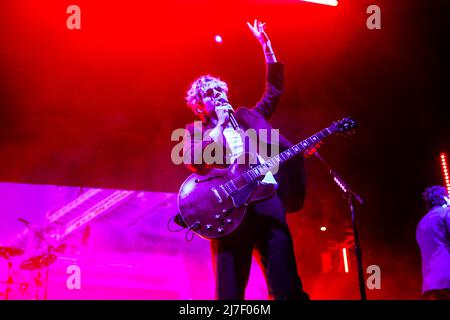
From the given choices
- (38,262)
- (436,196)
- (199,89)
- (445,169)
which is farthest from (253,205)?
(445,169)

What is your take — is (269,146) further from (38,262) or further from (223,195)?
(38,262)

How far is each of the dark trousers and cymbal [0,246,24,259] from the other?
12.7 feet

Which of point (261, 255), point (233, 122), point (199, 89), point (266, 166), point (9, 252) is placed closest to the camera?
point (261, 255)

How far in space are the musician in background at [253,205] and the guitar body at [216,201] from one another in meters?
0.05

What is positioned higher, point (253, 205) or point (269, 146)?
point (269, 146)

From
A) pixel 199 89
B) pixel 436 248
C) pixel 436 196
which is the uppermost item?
pixel 199 89

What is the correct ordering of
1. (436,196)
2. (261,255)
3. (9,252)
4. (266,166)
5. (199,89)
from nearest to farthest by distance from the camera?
(261,255) < (266,166) < (199,89) < (436,196) < (9,252)

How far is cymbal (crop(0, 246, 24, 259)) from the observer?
5512 mm

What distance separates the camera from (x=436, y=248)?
12.3ft

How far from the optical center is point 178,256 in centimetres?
589

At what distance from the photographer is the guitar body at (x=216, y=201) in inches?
106

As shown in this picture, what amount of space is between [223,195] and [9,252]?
3989 mm

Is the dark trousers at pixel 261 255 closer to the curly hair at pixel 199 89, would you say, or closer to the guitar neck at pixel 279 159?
the guitar neck at pixel 279 159

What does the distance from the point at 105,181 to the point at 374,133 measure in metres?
4.00
